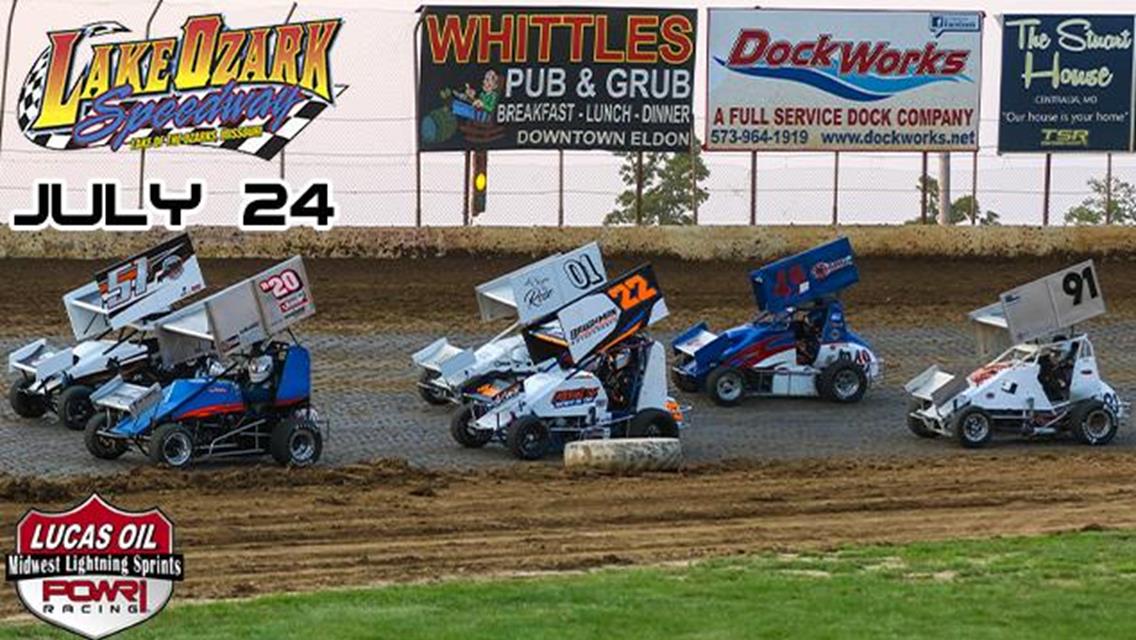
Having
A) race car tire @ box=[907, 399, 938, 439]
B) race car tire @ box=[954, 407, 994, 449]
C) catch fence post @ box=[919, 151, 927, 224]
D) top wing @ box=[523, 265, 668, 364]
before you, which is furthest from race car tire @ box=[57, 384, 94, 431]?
catch fence post @ box=[919, 151, 927, 224]

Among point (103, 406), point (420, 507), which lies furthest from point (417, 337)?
point (420, 507)

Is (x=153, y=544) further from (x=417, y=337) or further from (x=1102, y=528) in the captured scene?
(x=417, y=337)

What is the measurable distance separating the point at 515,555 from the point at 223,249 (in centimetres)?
2086

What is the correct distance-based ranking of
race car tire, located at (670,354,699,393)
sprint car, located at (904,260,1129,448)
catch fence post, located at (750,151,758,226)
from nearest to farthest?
sprint car, located at (904,260,1129,448) < race car tire, located at (670,354,699,393) < catch fence post, located at (750,151,758,226)

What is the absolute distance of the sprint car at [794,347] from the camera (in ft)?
95.3

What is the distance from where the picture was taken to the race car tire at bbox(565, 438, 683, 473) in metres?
23.5

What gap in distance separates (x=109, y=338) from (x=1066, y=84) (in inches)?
822

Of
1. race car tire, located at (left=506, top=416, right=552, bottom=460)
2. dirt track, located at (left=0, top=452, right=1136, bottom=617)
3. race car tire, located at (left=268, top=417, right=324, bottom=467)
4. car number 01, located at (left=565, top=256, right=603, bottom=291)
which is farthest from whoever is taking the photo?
car number 01, located at (left=565, top=256, right=603, bottom=291)

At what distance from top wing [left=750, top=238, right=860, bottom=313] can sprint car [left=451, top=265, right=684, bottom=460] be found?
4218mm

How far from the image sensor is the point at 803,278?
95.6 ft

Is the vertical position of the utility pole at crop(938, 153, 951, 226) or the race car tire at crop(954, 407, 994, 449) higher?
the utility pole at crop(938, 153, 951, 226)

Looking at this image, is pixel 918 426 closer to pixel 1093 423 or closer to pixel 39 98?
pixel 1093 423

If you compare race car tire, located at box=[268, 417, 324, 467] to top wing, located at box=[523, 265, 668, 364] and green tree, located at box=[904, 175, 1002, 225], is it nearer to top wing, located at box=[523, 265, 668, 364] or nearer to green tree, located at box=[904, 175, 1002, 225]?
top wing, located at box=[523, 265, 668, 364]

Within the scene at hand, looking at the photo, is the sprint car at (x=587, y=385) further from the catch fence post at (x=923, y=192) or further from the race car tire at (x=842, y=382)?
the catch fence post at (x=923, y=192)
